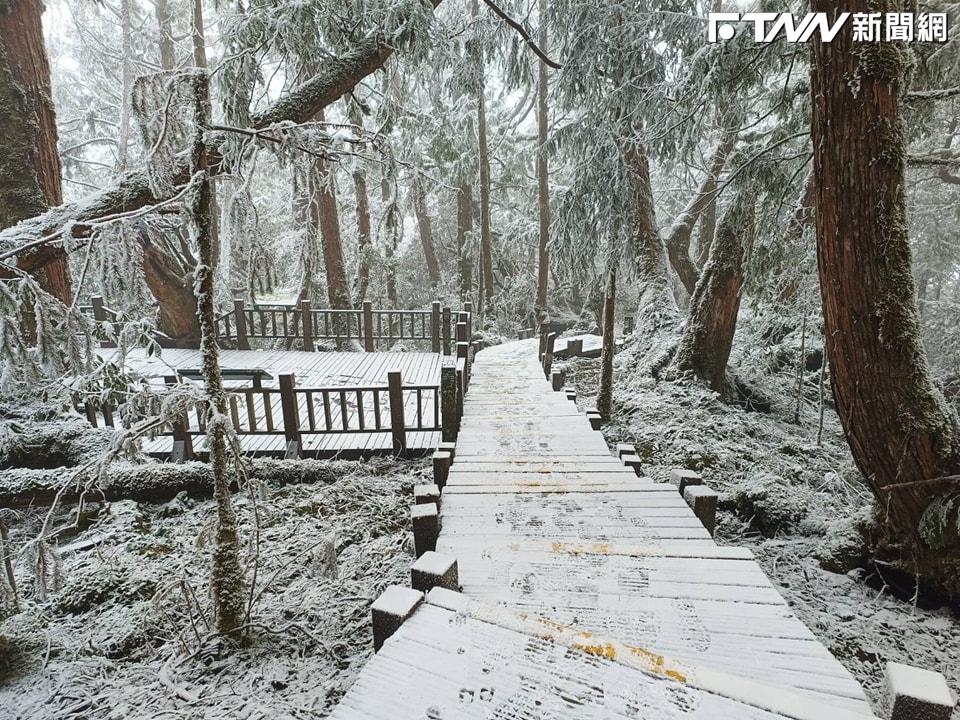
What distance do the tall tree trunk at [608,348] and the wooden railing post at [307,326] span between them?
309 inches

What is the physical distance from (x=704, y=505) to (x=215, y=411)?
11.9 feet

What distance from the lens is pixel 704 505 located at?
3.71 metres

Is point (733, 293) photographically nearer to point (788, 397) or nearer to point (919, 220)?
point (788, 397)

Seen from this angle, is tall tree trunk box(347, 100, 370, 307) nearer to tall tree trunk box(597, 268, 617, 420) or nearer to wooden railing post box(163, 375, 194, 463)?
tall tree trunk box(597, 268, 617, 420)

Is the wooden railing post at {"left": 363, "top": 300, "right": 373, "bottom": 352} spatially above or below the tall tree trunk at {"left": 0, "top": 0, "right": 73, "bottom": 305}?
→ below

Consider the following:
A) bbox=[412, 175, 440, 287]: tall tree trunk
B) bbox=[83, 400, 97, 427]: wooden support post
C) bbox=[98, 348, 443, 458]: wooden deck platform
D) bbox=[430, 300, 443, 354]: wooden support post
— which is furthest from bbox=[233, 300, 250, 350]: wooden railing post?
bbox=[412, 175, 440, 287]: tall tree trunk

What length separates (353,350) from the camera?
1284 cm

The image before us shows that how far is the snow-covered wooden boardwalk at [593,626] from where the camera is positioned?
1.70 m

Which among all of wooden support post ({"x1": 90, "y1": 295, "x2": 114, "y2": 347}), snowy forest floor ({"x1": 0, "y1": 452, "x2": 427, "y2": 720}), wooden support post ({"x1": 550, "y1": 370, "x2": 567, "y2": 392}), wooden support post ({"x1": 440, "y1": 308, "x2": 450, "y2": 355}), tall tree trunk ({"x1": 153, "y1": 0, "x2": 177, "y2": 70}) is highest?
tall tree trunk ({"x1": 153, "y1": 0, "x2": 177, "y2": 70})

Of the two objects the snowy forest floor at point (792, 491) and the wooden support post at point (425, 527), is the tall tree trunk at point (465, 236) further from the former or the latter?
the wooden support post at point (425, 527)

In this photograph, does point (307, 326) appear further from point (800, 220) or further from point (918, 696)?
point (918, 696)

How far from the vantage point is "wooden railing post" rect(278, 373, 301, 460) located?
20.5ft

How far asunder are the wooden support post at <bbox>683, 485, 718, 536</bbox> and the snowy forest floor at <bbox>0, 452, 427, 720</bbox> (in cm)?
253

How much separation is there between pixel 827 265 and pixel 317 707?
15.3 ft
